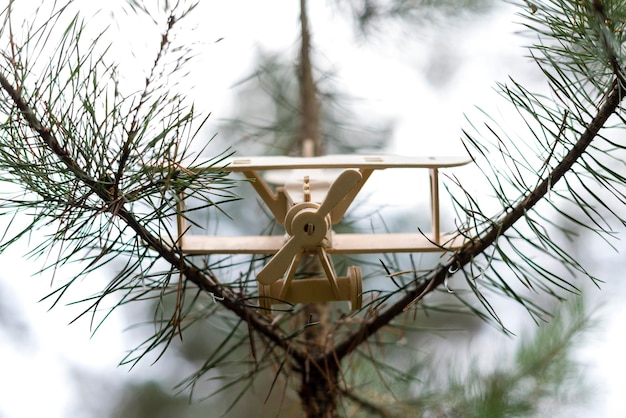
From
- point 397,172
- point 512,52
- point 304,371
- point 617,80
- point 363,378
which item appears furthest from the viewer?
point 512,52

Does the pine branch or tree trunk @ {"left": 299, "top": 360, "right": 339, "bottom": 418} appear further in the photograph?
tree trunk @ {"left": 299, "top": 360, "right": 339, "bottom": 418}

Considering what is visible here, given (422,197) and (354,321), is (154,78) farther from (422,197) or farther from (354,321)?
(422,197)

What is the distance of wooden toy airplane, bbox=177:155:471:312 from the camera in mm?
459

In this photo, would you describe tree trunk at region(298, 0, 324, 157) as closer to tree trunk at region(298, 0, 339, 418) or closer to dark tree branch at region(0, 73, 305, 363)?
tree trunk at region(298, 0, 339, 418)

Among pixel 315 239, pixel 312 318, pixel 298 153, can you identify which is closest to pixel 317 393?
pixel 312 318

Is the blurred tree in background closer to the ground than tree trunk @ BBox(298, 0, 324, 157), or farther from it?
closer to the ground

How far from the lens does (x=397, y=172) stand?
1.06 m

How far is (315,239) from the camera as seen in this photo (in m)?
0.46

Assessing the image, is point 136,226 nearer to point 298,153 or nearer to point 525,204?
point 525,204

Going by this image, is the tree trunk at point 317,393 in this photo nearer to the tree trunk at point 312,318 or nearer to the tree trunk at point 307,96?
the tree trunk at point 312,318

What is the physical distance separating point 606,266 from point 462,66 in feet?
1.27

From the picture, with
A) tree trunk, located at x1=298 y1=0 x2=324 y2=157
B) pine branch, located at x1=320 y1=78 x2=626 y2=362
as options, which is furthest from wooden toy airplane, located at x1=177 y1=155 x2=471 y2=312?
tree trunk, located at x1=298 y1=0 x2=324 y2=157

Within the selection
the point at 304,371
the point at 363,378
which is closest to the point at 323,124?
the point at 363,378

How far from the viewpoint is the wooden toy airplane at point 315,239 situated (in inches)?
18.1
